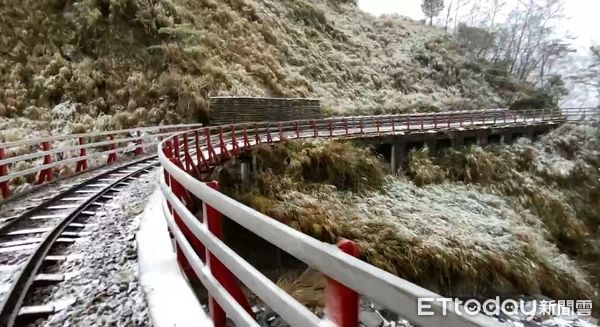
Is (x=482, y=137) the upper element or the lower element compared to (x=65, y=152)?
lower

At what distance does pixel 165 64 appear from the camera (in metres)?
18.4

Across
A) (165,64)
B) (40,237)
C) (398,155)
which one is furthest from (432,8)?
(40,237)

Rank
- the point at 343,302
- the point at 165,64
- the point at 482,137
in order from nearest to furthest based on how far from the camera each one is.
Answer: the point at 343,302 < the point at 165,64 < the point at 482,137

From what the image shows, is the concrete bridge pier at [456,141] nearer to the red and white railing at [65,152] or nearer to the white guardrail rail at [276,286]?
the red and white railing at [65,152]

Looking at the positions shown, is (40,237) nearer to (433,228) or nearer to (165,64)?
(433,228)

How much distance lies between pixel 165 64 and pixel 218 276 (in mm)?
17681

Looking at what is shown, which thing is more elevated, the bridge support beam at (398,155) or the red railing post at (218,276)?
the red railing post at (218,276)

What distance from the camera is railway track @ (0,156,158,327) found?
127 inches

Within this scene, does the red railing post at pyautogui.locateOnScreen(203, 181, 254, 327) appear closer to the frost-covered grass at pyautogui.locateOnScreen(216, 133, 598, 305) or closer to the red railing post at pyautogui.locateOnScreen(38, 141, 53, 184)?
the frost-covered grass at pyautogui.locateOnScreen(216, 133, 598, 305)

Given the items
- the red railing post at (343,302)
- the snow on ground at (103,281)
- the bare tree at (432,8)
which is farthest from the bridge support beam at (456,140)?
the bare tree at (432,8)

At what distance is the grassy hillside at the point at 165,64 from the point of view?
53.3 ft

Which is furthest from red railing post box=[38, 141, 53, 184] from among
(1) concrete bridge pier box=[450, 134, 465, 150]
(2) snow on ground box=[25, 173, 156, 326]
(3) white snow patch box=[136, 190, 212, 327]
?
(1) concrete bridge pier box=[450, 134, 465, 150]

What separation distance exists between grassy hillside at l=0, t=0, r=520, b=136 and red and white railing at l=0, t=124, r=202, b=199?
156cm

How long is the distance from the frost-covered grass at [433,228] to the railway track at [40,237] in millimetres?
3388
